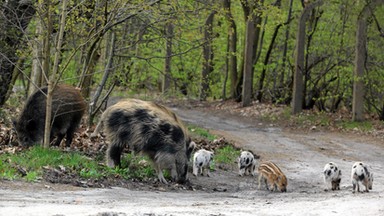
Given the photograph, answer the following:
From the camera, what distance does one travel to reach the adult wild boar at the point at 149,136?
551 inches

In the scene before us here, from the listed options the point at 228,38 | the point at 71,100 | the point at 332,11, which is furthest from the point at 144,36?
the point at 228,38

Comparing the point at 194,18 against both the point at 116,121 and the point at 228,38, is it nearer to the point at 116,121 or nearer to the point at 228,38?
the point at 116,121

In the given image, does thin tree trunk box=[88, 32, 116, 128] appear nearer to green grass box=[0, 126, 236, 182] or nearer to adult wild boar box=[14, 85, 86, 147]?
adult wild boar box=[14, 85, 86, 147]

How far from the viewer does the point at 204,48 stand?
3406 cm

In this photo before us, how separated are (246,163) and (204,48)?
1888cm

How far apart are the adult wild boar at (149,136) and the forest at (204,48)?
1.37m

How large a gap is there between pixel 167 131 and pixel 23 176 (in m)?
3.30

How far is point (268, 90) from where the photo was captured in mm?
36094

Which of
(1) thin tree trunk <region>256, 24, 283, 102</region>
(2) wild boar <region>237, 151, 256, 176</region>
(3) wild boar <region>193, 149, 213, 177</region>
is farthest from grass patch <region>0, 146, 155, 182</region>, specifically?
(1) thin tree trunk <region>256, 24, 283, 102</region>

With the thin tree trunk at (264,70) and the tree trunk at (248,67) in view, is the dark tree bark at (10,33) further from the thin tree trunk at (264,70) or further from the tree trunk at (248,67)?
the thin tree trunk at (264,70)

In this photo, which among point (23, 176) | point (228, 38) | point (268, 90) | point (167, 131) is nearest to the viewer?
point (23, 176)

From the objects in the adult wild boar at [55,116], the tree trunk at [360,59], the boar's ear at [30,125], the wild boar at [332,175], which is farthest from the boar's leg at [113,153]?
the tree trunk at [360,59]

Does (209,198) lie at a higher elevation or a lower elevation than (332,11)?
lower

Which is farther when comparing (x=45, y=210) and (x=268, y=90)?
(x=268, y=90)
